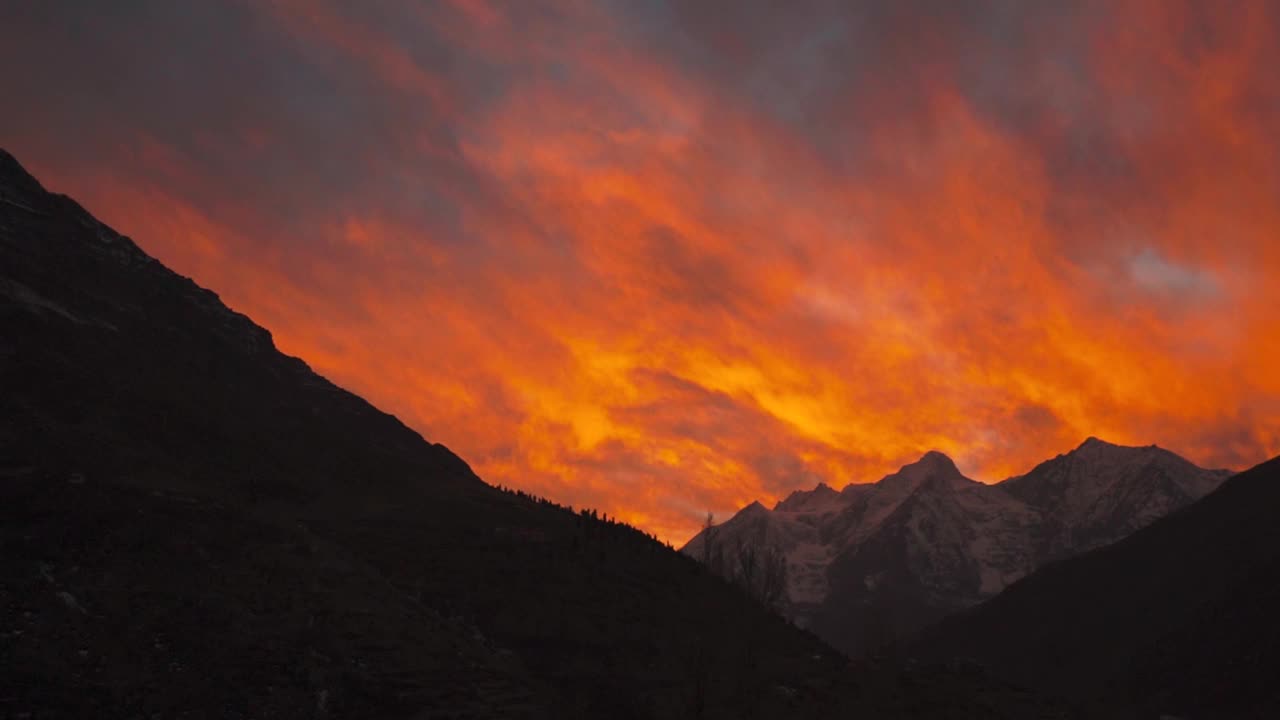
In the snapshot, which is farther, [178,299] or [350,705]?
[178,299]

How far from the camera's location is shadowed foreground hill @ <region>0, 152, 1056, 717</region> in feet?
108

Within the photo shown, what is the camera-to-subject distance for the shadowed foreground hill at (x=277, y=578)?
32844mm

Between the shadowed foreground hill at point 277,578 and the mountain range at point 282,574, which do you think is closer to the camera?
the shadowed foreground hill at point 277,578

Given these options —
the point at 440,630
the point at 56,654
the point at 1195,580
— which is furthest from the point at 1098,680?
the point at 56,654

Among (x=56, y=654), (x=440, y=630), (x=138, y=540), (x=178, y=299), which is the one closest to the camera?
(x=56, y=654)

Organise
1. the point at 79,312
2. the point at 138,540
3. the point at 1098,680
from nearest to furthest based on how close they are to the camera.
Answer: the point at 138,540
the point at 79,312
the point at 1098,680

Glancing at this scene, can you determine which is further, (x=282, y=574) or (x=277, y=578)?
(x=282, y=574)

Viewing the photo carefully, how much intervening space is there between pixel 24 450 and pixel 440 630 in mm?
32066

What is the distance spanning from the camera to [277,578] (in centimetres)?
4562

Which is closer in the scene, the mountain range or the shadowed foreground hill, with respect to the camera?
the shadowed foreground hill

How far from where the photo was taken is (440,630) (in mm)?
49000

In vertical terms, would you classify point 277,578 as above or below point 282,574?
below

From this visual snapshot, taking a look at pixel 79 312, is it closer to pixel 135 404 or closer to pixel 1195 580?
pixel 135 404

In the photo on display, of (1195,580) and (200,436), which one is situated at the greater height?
(1195,580)
